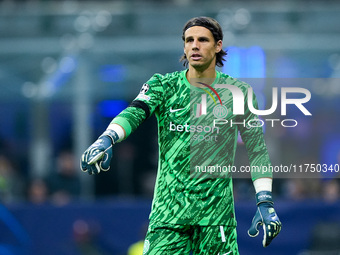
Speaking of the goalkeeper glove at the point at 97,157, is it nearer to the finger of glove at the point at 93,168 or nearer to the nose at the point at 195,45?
the finger of glove at the point at 93,168

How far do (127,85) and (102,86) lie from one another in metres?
0.40

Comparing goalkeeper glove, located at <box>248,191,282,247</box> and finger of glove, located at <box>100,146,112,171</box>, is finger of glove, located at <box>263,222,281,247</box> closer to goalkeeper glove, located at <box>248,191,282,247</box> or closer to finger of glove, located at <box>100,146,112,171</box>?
goalkeeper glove, located at <box>248,191,282,247</box>

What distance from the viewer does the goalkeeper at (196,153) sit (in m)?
5.23

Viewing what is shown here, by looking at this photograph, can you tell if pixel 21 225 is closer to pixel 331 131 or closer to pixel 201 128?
pixel 331 131

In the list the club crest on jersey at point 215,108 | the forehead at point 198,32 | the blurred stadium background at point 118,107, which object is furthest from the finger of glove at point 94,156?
the blurred stadium background at point 118,107

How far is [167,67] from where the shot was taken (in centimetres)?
1148

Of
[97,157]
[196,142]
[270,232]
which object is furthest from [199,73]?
[270,232]

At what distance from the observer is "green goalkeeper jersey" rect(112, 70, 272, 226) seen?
525cm

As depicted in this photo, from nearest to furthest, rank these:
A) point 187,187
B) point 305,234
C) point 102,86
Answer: point 187,187 → point 305,234 → point 102,86

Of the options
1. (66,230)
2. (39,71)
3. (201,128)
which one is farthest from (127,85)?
(201,128)

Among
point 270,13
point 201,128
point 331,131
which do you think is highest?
point 270,13

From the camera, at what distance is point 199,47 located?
17.4 feet

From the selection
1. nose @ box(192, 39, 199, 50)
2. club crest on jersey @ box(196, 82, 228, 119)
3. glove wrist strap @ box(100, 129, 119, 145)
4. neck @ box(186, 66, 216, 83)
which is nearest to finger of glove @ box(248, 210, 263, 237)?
club crest on jersey @ box(196, 82, 228, 119)

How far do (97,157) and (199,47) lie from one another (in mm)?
1176
